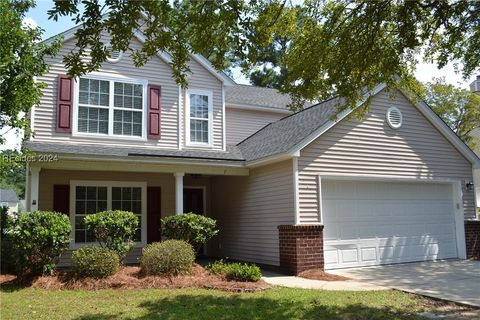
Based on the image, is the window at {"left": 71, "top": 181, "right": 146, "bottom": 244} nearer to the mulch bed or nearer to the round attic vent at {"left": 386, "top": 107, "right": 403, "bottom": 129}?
the mulch bed

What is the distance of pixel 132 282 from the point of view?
31.1 feet

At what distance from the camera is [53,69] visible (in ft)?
42.2

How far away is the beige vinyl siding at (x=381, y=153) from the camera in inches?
470

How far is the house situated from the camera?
39.0 feet

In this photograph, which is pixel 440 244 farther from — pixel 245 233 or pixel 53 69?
pixel 53 69

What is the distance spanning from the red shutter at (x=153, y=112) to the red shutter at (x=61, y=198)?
288cm

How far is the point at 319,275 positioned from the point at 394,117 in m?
5.44

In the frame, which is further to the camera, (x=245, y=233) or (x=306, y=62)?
(x=245, y=233)

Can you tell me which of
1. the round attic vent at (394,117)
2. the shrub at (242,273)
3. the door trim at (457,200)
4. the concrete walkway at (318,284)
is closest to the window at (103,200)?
the shrub at (242,273)

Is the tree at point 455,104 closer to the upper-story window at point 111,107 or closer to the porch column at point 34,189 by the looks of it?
the upper-story window at point 111,107

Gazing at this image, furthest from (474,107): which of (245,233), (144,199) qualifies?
(144,199)

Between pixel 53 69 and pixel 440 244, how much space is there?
12563 mm

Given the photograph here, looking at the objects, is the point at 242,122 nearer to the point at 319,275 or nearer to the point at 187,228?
the point at 187,228

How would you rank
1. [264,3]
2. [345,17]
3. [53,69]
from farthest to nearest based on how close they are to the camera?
[53,69], [345,17], [264,3]
